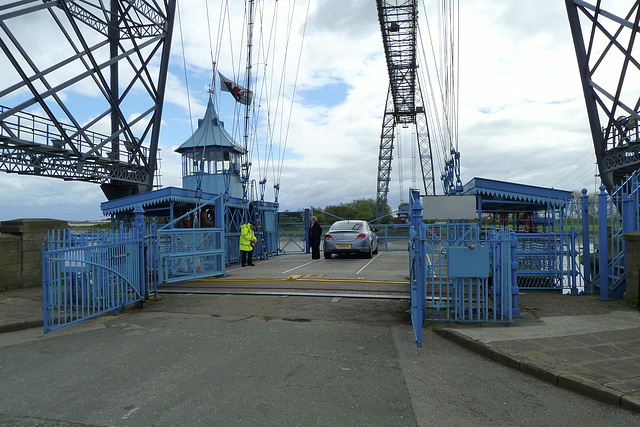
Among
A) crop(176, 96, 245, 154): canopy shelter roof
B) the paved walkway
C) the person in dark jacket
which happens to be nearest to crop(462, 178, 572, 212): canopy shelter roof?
the paved walkway

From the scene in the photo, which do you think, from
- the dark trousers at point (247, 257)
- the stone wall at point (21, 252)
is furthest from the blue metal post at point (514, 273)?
the stone wall at point (21, 252)

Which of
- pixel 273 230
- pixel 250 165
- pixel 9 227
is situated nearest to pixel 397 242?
pixel 273 230

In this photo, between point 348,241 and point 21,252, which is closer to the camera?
point 21,252

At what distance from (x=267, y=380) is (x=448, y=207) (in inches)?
172

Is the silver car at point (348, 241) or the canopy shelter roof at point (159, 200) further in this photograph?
the silver car at point (348, 241)

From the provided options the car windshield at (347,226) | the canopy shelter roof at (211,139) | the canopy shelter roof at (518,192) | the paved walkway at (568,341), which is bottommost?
the paved walkway at (568,341)

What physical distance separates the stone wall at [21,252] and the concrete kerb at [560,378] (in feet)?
36.1

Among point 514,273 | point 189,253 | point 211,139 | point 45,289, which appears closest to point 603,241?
point 514,273

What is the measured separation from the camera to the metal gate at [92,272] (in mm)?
7164

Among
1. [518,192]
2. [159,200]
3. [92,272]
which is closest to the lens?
[92,272]

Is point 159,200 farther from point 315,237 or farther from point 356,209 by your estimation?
point 356,209

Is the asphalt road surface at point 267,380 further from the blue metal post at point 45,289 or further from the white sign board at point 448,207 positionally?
the white sign board at point 448,207

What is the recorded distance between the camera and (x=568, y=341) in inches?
223

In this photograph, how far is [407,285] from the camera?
1045cm
